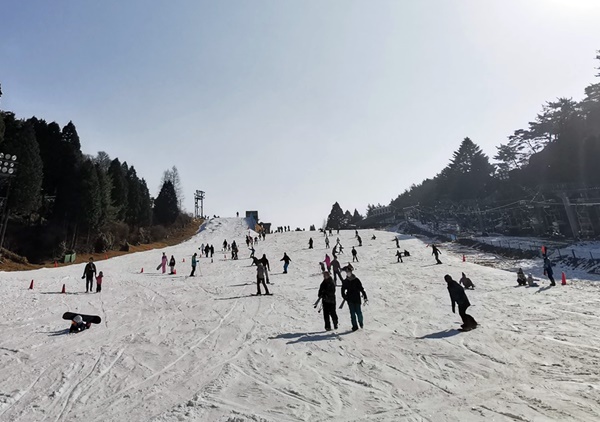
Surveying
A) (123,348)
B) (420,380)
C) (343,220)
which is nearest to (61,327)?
(123,348)

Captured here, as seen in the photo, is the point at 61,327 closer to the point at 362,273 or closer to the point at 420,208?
the point at 362,273

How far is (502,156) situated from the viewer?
68.1m

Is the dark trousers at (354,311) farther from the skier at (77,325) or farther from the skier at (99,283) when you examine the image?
the skier at (99,283)

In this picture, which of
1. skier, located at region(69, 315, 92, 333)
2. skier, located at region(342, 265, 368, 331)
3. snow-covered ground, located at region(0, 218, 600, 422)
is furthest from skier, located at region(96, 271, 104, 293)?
skier, located at region(342, 265, 368, 331)

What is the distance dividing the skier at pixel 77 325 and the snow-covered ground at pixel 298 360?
0.35 meters

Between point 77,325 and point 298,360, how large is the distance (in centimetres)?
740

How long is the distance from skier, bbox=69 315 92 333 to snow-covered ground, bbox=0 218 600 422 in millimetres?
351

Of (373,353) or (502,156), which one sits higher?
(502,156)

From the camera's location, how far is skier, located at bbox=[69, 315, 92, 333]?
32.3 ft

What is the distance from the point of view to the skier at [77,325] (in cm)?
984

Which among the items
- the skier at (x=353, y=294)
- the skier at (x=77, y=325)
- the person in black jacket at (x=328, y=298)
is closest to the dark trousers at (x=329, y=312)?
the person in black jacket at (x=328, y=298)

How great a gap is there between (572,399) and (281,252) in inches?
1237

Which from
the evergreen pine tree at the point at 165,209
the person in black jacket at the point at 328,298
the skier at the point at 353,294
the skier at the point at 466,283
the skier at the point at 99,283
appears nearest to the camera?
the skier at the point at 353,294

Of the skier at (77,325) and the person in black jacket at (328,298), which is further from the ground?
the person in black jacket at (328,298)
